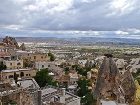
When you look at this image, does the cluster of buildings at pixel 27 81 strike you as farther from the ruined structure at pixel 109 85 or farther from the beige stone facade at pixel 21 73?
the ruined structure at pixel 109 85

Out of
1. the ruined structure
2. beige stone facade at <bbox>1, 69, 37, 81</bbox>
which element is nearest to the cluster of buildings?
beige stone facade at <bbox>1, 69, 37, 81</bbox>

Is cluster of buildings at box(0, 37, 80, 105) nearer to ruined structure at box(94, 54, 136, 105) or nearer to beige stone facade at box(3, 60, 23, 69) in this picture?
beige stone facade at box(3, 60, 23, 69)

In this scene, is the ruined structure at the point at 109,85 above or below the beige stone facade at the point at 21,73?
above

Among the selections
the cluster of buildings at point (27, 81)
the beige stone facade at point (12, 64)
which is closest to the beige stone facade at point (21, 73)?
the cluster of buildings at point (27, 81)

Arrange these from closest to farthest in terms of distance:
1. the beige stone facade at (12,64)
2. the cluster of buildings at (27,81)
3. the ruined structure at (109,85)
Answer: the ruined structure at (109,85) → the cluster of buildings at (27,81) → the beige stone facade at (12,64)

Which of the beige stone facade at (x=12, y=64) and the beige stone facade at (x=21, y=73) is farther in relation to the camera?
the beige stone facade at (x=12, y=64)

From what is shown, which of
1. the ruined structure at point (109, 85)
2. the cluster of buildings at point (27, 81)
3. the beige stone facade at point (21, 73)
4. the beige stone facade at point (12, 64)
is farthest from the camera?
the beige stone facade at point (12, 64)

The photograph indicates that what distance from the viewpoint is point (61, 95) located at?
52969 mm

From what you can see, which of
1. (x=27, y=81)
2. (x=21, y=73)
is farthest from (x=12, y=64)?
(x=27, y=81)

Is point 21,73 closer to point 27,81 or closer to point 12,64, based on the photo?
point 12,64

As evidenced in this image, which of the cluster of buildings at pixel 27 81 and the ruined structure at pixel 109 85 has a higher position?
the ruined structure at pixel 109 85

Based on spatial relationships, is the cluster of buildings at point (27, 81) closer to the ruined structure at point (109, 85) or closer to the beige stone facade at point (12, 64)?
the beige stone facade at point (12, 64)

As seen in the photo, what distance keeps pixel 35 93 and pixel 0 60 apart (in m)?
46.3

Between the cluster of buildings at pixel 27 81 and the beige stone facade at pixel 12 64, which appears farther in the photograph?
the beige stone facade at pixel 12 64
